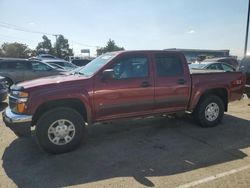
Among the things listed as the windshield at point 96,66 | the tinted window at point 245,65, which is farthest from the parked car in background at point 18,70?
the tinted window at point 245,65

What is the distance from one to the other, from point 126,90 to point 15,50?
7523 cm

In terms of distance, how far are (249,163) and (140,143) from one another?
204cm

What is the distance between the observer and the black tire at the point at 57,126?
486cm

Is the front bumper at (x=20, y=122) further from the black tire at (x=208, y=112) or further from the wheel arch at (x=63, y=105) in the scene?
the black tire at (x=208, y=112)

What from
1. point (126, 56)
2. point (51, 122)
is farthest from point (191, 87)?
point (51, 122)

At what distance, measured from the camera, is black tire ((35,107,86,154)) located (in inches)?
191

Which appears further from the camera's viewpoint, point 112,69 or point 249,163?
point 112,69

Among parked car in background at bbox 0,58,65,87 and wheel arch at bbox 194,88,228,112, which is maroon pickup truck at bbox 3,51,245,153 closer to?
wheel arch at bbox 194,88,228,112

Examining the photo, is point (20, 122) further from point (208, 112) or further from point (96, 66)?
point (208, 112)

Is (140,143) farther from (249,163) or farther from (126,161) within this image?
(249,163)

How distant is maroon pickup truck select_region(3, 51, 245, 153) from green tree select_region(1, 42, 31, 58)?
234ft

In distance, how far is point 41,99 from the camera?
15.6 feet

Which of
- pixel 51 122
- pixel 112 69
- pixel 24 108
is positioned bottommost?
pixel 51 122

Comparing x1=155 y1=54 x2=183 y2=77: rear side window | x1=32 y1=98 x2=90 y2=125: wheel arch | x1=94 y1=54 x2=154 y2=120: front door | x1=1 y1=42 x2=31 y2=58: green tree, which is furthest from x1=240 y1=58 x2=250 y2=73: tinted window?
x1=1 y1=42 x2=31 y2=58: green tree
